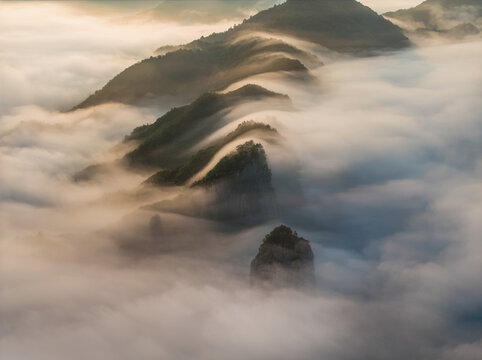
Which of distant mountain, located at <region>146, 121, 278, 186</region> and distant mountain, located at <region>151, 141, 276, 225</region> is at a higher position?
distant mountain, located at <region>146, 121, 278, 186</region>

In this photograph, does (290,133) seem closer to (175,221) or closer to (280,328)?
(175,221)

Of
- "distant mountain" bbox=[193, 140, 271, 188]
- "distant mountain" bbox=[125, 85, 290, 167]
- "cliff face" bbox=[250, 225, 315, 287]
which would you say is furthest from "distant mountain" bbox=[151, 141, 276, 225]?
"distant mountain" bbox=[125, 85, 290, 167]

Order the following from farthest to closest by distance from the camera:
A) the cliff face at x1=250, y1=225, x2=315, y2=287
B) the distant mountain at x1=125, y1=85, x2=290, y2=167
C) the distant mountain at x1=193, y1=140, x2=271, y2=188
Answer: the distant mountain at x1=125, y1=85, x2=290, y2=167
the distant mountain at x1=193, y1=140, x2=271, y2=188
the cliff face at x1=250, y1=225, x2=315, y2=287

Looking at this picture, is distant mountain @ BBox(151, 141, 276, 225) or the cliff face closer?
the cliff face

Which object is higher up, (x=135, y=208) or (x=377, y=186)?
(x=377, y=186)

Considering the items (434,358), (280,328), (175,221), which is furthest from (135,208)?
(434,358)

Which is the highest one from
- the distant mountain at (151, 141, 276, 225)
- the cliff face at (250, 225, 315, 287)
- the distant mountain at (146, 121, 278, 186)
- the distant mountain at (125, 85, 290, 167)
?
the distant mountain at (125, 85, 290, 167)

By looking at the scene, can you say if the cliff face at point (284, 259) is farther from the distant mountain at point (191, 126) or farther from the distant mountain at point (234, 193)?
the distant mountain at point (191, 126)

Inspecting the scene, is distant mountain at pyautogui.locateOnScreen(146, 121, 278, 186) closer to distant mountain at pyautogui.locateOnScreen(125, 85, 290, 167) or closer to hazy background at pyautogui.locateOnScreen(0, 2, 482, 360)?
hazy background at pyautogui.locateOnScreen(0, 2, 482, 360)
